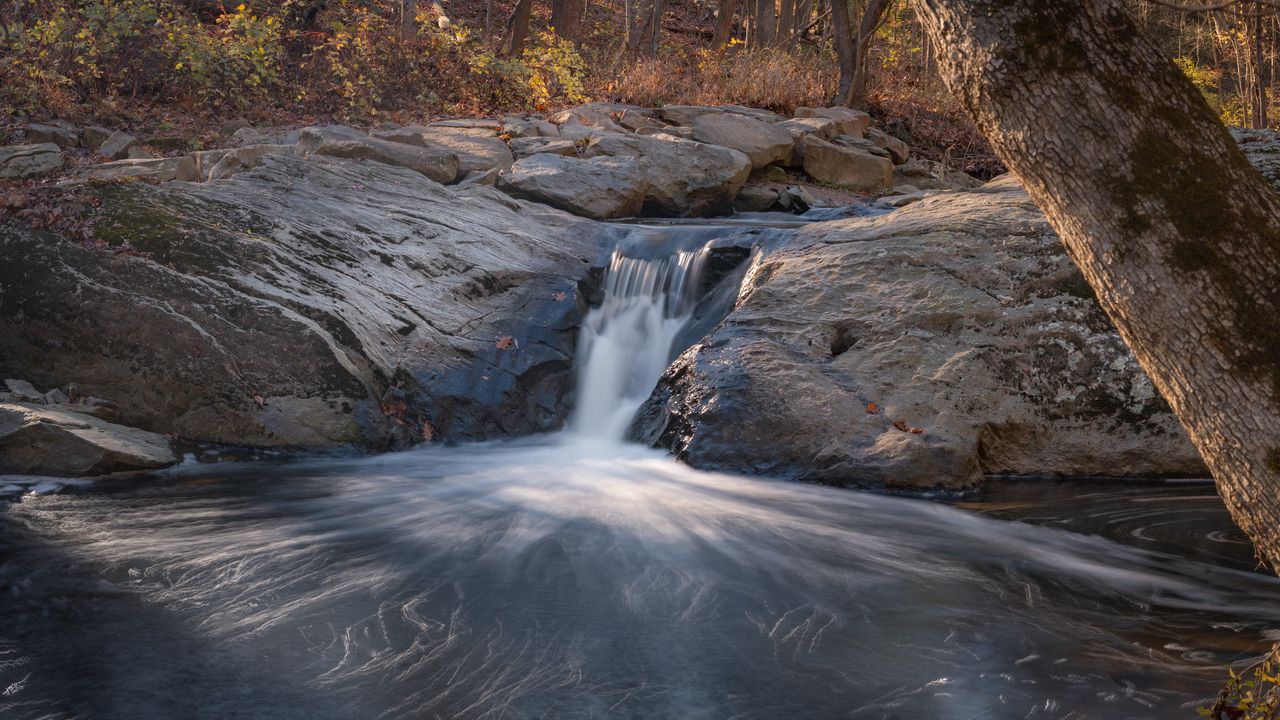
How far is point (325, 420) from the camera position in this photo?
6.73 metres

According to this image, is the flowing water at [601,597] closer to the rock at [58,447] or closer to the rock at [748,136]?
the rock at [58,447]

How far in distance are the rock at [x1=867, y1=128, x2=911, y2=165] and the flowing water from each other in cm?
1188

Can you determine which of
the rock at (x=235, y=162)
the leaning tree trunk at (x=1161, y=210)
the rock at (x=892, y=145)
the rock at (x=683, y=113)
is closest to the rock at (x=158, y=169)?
the rock at (x=235, y=162)

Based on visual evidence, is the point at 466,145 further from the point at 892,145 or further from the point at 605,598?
the point at 605,598

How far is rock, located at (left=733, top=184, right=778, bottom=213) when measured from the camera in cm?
1340

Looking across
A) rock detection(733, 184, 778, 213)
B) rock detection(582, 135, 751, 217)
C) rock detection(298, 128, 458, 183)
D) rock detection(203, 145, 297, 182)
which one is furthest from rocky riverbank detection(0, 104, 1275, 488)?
rock detection(733, 184, 778, 213)

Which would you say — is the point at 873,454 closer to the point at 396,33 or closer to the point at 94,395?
the point at 94,395

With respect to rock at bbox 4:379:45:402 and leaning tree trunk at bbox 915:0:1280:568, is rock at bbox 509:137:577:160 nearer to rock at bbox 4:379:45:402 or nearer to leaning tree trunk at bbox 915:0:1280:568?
rock at bbox 4:379:45:402

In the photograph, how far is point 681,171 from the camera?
12461mm

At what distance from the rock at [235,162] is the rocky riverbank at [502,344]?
325mm

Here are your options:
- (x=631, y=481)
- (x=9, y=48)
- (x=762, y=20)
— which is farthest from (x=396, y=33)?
(x=631, y=481)

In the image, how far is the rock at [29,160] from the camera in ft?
39.3

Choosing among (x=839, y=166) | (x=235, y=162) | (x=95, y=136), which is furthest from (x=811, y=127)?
(x=95, y=136)

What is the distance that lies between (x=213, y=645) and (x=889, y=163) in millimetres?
14256
